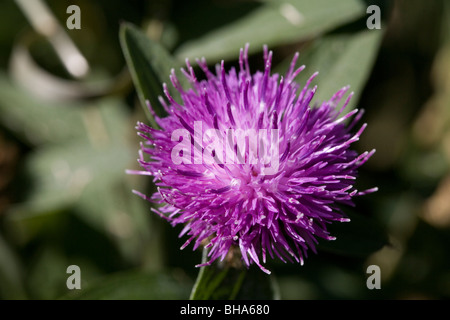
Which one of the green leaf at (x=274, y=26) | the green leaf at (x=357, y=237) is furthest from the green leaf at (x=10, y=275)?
the green leaf at (x=357, y=237)

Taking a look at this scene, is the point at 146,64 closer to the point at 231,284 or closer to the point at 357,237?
the point at 231,284

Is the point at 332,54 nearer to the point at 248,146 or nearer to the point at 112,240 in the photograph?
the point at 248,146

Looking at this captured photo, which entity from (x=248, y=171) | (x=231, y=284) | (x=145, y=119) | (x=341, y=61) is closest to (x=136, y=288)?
(x=231, y=284)

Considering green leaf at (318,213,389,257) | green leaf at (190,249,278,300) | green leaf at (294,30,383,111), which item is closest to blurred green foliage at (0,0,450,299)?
green leaf at (294,30,383,111)

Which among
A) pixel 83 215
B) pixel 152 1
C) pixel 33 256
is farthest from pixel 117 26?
pixel 33 256
